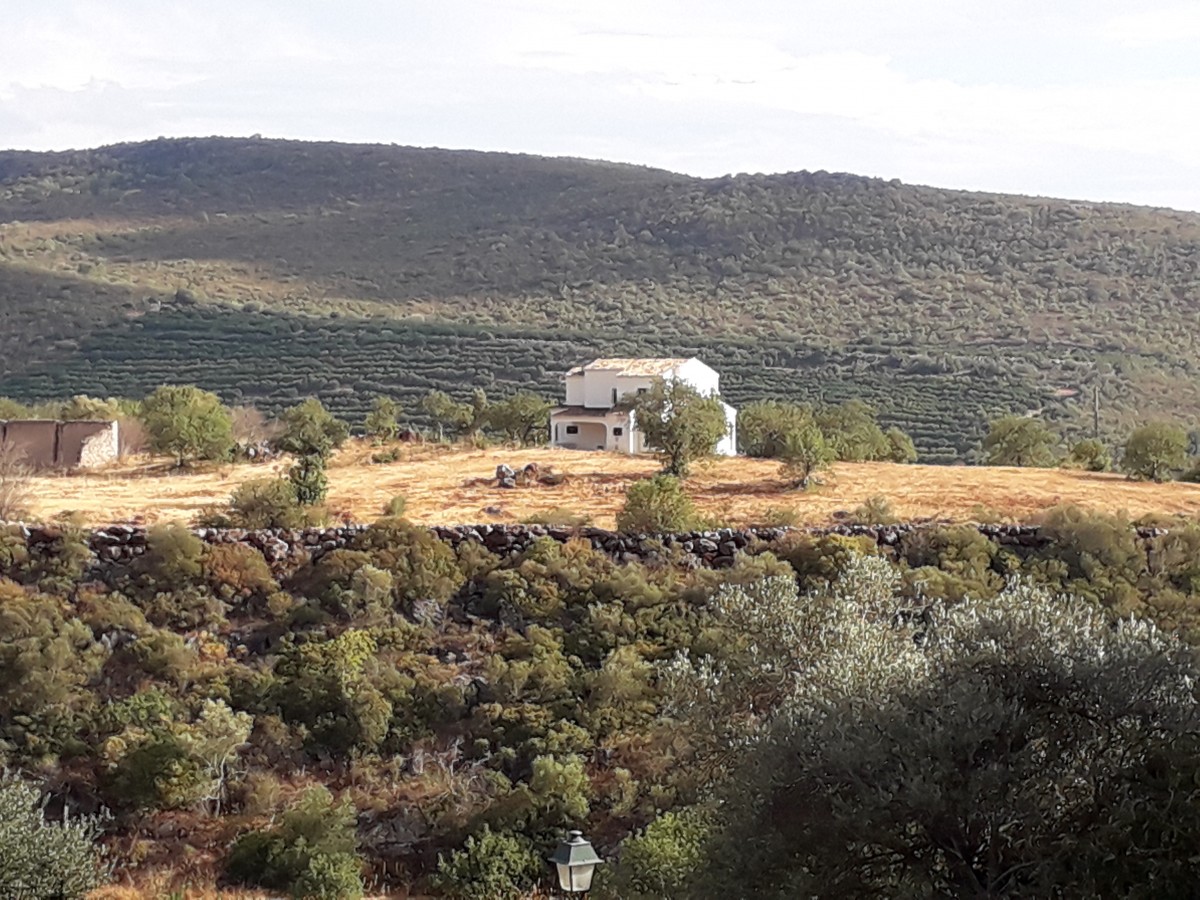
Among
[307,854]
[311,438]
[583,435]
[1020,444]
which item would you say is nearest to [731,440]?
[583,435]

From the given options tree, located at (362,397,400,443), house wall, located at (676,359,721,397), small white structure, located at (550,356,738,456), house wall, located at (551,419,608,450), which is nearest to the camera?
tree, located at (362,397,400,443)

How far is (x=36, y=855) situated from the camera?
11180 millimetres

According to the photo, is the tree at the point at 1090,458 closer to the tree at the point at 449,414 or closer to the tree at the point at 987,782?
the tree at the point at 449,414

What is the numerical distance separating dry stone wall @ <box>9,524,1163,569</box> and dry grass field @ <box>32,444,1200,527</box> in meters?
1.45

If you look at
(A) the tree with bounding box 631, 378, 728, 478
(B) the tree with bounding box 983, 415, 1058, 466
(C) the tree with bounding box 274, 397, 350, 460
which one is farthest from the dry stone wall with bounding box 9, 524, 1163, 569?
(B) the tree with bounding box 983, 415, 1058, 466

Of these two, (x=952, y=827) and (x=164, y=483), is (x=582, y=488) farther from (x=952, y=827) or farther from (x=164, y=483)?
(x=952, y=827)

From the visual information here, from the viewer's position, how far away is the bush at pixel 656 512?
19734mm

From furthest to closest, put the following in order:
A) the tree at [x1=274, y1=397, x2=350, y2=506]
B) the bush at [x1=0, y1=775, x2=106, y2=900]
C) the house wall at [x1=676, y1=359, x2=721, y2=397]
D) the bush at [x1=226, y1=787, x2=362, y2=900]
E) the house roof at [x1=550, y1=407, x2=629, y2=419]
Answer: the house wall at [x1=676, y1=359, x2=721, y2=397]
the house roof at [x1=550, y1=407, x2=629, y2=419]
the tree at [x1=274, y1=397, x2=350, y2=506]
the bush at [x1=226, y1=787, x2=362, y2=900]
the bush at [x1=0, y1=775, x2=106, y2=900]

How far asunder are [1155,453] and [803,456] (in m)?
6.36

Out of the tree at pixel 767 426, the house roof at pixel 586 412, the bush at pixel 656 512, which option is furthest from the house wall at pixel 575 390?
the bush at pixel 656 512

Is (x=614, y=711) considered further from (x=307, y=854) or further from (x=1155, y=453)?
(x=1155, y=453)

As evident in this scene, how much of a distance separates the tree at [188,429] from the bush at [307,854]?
1601 centimetres

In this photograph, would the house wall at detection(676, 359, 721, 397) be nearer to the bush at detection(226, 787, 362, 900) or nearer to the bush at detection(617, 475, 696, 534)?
the bush at detection(617, 475, 696, 534)

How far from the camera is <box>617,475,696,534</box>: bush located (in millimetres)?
19734
